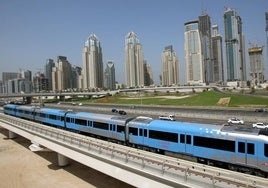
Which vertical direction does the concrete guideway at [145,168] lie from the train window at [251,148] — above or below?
below

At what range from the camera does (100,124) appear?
1182 inches

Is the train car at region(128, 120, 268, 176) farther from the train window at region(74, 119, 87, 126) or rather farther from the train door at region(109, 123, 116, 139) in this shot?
the train window at region(74, 119, 87, 126)

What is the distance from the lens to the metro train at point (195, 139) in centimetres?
1656

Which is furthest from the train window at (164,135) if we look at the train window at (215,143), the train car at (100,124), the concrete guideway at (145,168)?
the concrete guideway at (145,168)

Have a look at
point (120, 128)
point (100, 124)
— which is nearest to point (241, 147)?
point (120, 128)

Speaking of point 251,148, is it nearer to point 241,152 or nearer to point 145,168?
point 241,152

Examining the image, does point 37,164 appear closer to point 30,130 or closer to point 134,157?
point 30,130

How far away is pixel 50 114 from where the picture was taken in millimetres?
42625

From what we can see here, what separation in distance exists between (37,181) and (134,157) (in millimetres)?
15301

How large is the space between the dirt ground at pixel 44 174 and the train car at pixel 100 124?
4.06 metres

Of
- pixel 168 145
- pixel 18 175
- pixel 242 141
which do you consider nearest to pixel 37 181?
pixel 18 175

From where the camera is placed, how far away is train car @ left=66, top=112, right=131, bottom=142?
27125mm

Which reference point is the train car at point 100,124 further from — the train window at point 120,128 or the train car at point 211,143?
the train car at point 211,143

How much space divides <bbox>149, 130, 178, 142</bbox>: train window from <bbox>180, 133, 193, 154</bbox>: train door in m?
0.64
